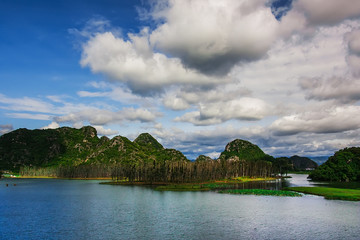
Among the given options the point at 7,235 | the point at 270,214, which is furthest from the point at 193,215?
the point at 7,235

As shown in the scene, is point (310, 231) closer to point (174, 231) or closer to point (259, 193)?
point (174, 231)

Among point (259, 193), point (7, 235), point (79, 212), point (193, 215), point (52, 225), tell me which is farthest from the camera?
point (259, 193)

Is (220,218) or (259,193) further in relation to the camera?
(259,193)

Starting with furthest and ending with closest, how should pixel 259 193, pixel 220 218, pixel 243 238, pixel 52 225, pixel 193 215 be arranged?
pixel 259 193 → pixel 193 215 → pixel 220 218 → pixel 52 225 → pixel 243 238

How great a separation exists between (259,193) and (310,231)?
68.1 m

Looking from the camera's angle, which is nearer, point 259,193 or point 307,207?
point 307,207

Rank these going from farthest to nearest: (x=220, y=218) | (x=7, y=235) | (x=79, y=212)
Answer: (x=79, y=212), (x=220, y=218), (x=7, y=235)

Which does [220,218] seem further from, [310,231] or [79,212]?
[79,212]

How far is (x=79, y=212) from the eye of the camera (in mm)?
79750

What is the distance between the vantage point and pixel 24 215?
246 feet

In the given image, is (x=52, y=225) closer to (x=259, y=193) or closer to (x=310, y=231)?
(x=310, y=231)

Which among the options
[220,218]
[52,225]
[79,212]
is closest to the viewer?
[52,225]

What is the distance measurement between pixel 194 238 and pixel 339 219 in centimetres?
4089

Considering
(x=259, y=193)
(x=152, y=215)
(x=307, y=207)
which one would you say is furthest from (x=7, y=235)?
(x=259, y=193)
